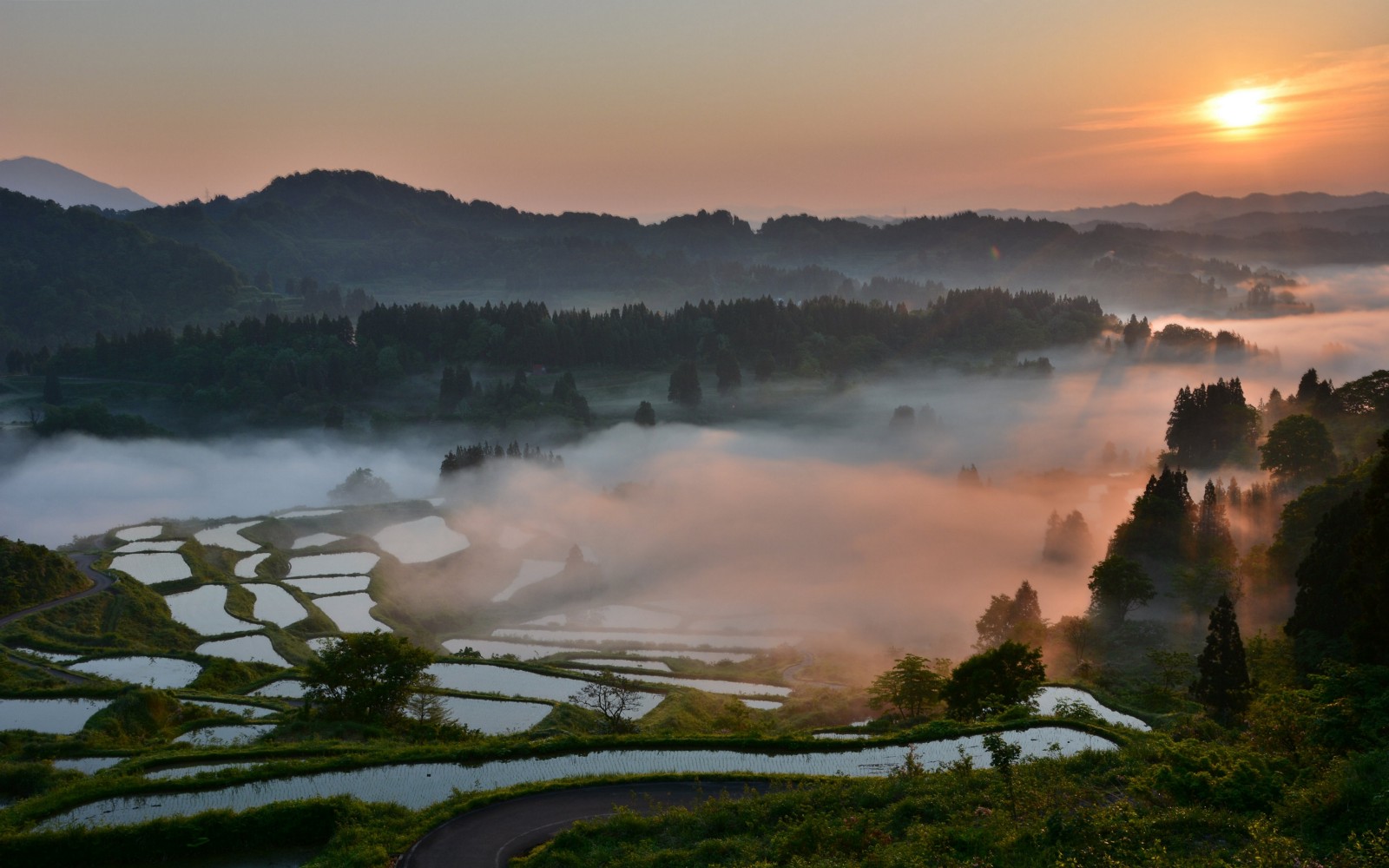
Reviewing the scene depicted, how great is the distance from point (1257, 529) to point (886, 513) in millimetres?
86403

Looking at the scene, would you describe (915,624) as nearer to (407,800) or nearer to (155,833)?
(407,800)

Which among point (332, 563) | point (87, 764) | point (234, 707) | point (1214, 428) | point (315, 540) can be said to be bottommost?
point (315, 540)

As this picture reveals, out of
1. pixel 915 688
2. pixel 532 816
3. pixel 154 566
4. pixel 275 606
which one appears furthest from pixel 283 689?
pixel 154 566

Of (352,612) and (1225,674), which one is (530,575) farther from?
(1225,674)

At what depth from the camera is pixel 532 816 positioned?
29516 mm

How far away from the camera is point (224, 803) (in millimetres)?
31625

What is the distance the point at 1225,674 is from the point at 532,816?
36138 millimetres

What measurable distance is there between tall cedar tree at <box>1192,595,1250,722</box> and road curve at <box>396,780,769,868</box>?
27.6m

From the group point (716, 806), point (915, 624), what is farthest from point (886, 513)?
point (716, 806)

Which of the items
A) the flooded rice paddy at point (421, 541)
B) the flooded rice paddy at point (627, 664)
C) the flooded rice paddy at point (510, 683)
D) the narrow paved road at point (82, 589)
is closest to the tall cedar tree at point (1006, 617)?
the flooded rice paddy at point (627, 664)

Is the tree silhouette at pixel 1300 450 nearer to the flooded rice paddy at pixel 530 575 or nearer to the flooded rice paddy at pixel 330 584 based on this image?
the flooded rice paddy at pixel 530 575

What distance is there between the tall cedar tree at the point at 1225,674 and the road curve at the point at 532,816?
27.6 meters

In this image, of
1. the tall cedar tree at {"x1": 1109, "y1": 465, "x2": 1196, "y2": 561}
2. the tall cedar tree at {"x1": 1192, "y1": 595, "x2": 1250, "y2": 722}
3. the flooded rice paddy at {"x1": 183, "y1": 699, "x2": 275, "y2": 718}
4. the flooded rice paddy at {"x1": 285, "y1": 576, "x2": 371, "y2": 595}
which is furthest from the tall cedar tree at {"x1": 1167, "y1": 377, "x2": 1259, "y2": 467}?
the flooded rice paddy at {"x1": 183, "y1": 699, "x2": 275, "y2": 718}

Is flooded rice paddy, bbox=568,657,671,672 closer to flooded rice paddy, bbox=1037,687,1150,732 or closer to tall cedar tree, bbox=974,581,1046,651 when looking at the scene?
tall cedar tree, bbox=974,581,1046,651
